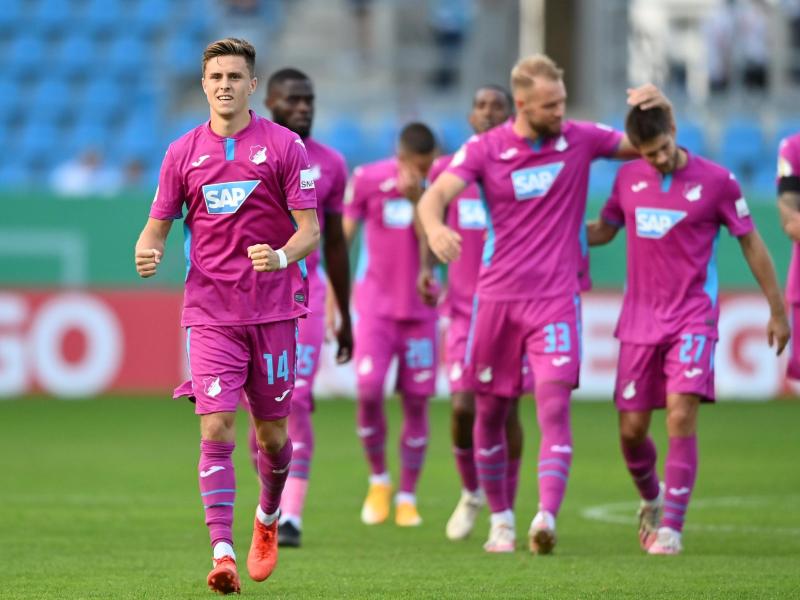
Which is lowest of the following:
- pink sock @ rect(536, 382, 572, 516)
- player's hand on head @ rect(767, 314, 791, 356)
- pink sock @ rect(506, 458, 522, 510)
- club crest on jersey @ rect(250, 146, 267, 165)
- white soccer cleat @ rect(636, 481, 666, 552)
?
white soccer cleat @ rect(636, 481, 666, 552)

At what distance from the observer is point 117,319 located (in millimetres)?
18812

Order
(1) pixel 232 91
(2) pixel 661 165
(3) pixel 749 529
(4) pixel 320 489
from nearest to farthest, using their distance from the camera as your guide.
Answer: (1) pixel 232 91
(2) pixel 661 165
(3) pixel 749 529
(4) pixel 320 489

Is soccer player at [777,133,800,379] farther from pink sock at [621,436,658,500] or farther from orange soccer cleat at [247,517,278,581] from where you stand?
orange soccer cleat at [247,517,278,581]

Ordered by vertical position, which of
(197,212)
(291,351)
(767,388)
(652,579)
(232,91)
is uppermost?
(232,91)

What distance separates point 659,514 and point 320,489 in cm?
357

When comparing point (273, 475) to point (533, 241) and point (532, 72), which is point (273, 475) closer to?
point (533, 241)

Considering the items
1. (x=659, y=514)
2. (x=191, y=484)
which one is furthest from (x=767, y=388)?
(x=659, y=514)

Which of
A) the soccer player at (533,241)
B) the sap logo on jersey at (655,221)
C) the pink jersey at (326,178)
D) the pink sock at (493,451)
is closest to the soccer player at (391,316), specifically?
the pink jersey at (326,178)

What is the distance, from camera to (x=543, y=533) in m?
8.49

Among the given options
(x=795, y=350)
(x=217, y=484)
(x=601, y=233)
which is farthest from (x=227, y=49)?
A: (x=795, y=350)

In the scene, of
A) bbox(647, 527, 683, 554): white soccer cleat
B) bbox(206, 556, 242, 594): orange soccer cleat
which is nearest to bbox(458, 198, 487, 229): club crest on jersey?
bbox(647, 527, 683, 554): white soccer cleat

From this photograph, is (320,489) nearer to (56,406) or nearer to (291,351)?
(291,351)

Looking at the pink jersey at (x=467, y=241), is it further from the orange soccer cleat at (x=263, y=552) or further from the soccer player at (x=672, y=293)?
the orange soccer cleat at (x=263, y=552)

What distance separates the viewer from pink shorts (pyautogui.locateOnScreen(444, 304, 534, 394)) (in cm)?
952
